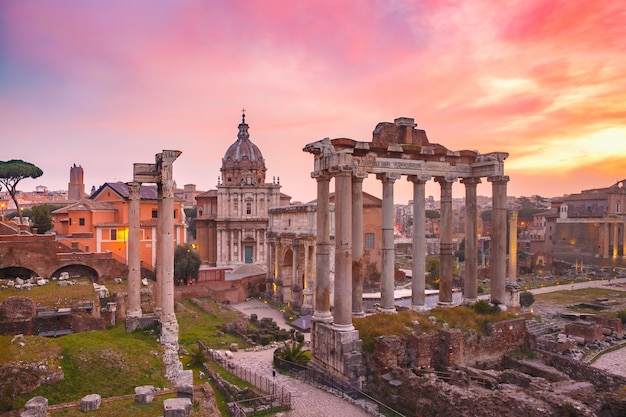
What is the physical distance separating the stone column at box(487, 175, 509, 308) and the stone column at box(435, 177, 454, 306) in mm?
1784

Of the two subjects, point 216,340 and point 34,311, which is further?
point 216,340

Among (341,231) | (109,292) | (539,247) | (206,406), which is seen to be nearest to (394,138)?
(341,231)

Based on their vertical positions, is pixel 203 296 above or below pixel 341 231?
below

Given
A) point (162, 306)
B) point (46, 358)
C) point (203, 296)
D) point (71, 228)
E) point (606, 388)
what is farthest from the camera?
point (71, 228)

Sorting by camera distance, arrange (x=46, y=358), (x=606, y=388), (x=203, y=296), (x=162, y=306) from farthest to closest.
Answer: (x=203, y=296), (x=162, y=306), (x=606, y=388), (x=46, y=358)

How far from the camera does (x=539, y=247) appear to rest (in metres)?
80.8

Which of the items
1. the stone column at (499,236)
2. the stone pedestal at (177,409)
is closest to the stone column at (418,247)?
the stone column at (499,236)

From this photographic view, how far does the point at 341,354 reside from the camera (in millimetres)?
15055

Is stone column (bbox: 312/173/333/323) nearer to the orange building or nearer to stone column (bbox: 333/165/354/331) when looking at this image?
stone column (bbox: 333/165/354/331)

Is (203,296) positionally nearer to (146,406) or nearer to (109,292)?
(109,292)

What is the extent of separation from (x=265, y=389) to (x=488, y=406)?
7246 millimetres

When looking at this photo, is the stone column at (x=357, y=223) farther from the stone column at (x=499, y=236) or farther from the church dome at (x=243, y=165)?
the church dome at (x=243, y=165)

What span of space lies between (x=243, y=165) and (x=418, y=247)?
3839 centimetres

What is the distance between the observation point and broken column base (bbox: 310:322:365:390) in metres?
14.9
